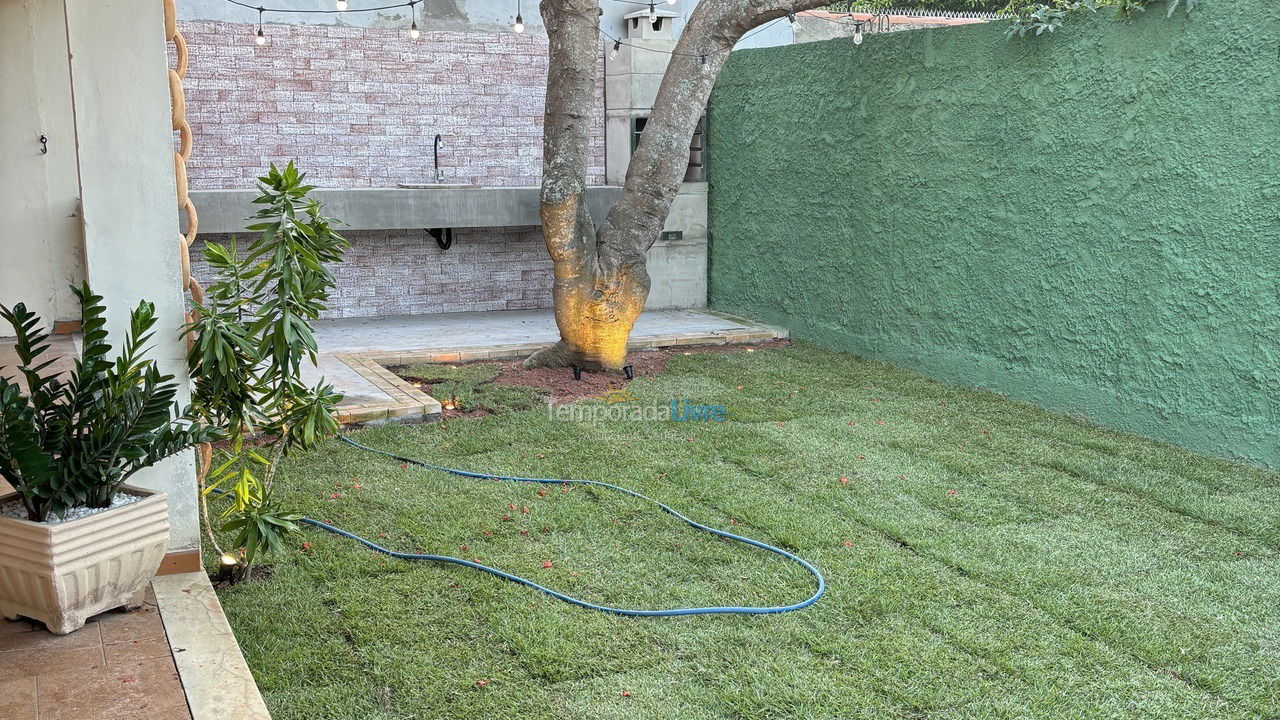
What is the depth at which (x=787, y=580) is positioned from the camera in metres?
3.56

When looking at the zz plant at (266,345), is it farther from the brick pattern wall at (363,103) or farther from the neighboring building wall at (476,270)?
the neighboring building wall at (476,270)

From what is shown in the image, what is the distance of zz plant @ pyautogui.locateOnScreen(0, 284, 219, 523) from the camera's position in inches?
104

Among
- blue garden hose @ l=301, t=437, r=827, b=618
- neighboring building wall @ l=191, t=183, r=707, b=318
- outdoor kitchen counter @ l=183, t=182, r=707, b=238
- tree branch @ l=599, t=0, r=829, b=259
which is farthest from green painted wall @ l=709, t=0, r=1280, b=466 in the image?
blue garden hose @ l=301, t=437, r=827, b=618

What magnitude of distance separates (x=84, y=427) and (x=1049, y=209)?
16.5ft

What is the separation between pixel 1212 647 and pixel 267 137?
7.19 metres

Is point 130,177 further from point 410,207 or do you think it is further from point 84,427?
point 410,207

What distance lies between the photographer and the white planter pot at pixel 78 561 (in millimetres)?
2635

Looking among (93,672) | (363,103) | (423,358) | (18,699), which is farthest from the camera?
(363,103)

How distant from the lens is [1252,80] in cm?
480

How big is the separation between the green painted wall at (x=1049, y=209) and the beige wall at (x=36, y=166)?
16.1 feet

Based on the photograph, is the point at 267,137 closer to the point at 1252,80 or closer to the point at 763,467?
the point at 763,467

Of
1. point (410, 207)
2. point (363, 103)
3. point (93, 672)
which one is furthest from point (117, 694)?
point (363, 103)

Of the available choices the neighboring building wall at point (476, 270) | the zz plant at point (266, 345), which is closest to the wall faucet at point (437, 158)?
the neighboring building wall at point (476, 270)

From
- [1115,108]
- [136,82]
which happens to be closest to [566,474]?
[136,82]
